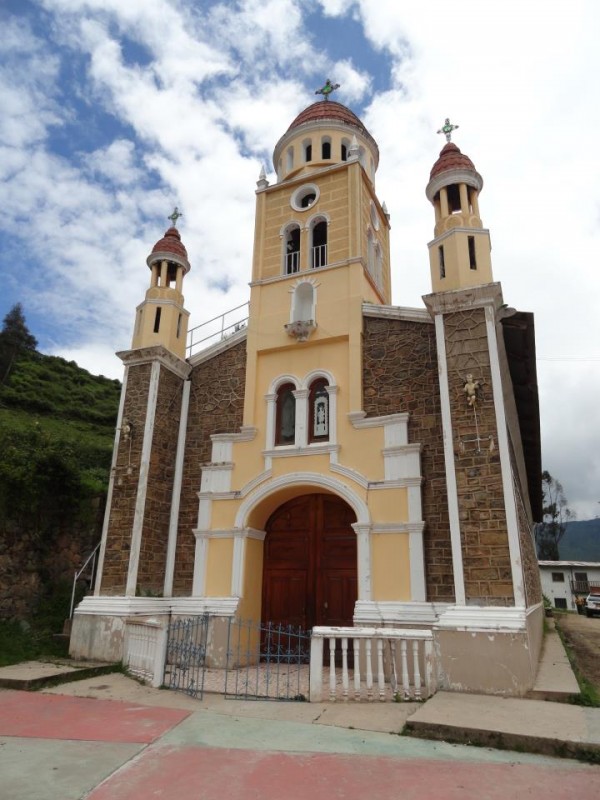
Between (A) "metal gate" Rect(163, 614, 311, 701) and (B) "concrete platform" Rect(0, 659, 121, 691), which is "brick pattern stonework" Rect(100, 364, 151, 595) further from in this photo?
(A) "metal gate" Rect(163, 614, 311, 701)

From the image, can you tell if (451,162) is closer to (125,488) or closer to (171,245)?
(171,245)

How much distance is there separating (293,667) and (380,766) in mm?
5964

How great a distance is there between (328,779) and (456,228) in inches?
390

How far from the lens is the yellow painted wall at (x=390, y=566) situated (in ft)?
32.3

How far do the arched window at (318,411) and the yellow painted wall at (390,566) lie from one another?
252 centimetres

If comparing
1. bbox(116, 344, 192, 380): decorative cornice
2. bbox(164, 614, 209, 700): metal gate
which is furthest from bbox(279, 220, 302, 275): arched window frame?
bbox(164, 614, 209, 700): metal gate

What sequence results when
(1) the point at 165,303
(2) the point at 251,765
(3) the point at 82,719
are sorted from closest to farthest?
(2) the point at 251,765, (3) the point at 82,719, (1) the point at 165,303

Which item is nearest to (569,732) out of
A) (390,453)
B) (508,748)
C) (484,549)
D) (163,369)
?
(508,748)

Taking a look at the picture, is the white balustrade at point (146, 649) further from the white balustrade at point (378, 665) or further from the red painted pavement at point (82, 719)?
the white balustrade at point (378, 665)

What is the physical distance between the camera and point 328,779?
14.7 ft

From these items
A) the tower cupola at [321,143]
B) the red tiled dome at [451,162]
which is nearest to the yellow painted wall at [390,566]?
the red tiled dome at [451,162]

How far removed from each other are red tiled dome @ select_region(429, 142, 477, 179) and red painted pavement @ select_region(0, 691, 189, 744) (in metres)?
11.3

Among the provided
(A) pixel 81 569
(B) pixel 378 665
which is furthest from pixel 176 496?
(B) pixel 378 665

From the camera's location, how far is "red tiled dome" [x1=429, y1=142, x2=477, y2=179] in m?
12.0
